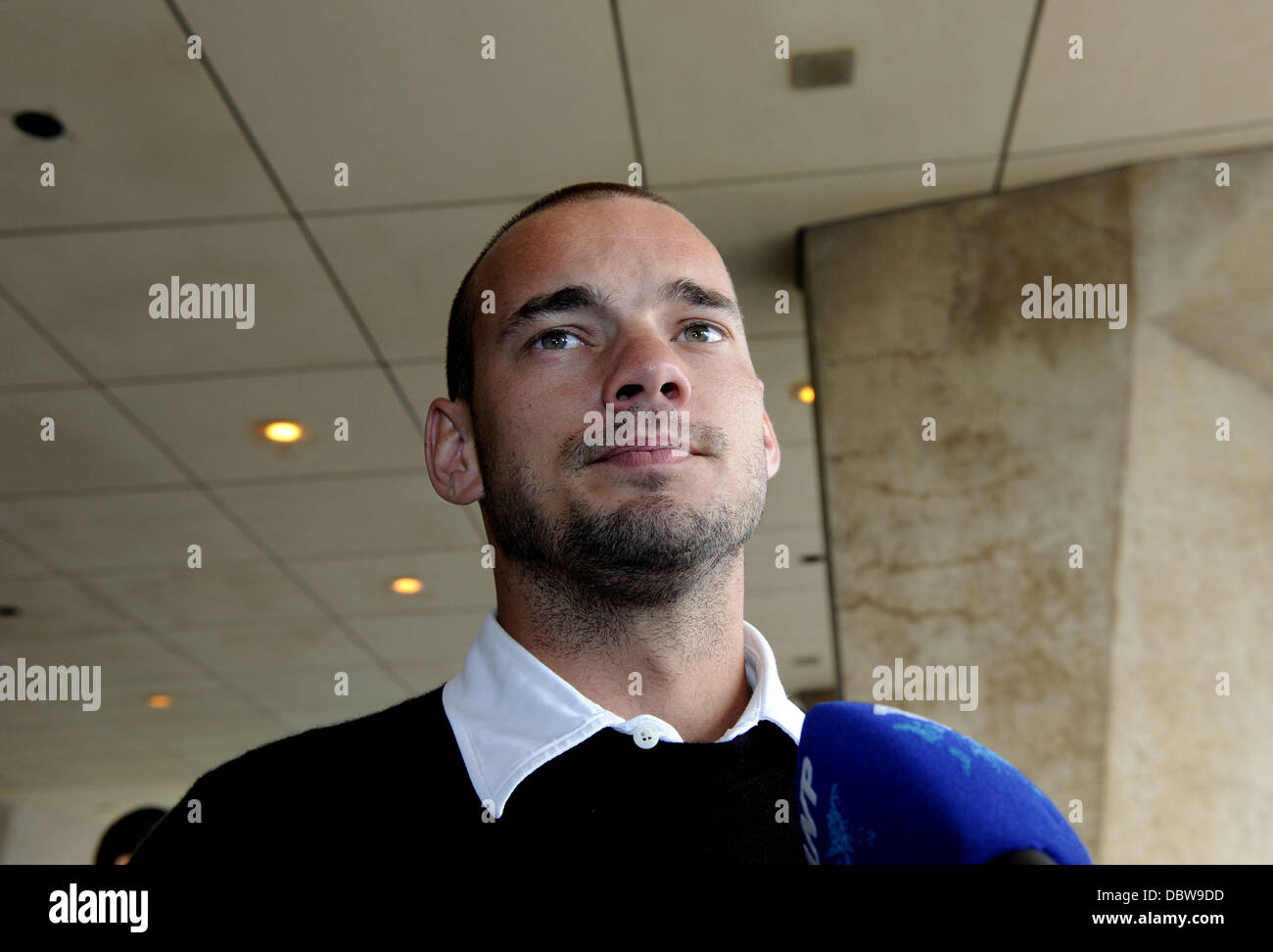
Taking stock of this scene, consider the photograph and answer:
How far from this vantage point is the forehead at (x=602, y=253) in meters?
1.10

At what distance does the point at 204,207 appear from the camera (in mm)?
2957

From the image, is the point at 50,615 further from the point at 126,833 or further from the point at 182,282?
the point at 182,282

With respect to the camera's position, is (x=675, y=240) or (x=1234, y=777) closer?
(x=675, y=240)

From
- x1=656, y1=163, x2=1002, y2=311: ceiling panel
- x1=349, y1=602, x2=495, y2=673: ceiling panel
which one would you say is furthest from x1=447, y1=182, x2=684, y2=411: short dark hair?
x1=349, y1=602, x2=495, y2=673: ceiling panel

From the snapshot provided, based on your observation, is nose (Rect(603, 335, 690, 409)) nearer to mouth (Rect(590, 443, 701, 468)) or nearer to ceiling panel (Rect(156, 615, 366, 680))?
mouth (Rect(590, 443, 701, 468))

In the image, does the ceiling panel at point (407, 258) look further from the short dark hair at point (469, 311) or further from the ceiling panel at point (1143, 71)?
the short dark hair at point (469, 311)

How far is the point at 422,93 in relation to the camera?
8.42 feet

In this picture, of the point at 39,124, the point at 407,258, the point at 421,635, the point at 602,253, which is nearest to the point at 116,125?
the point at 39,124

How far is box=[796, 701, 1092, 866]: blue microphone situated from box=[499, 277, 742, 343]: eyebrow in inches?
20.4

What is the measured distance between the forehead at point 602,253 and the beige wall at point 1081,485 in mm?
1813

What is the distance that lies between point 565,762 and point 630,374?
1.06ft

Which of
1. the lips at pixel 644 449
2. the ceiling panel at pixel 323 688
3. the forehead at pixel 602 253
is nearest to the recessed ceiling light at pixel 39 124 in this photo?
the forehead at pixel 602 253
